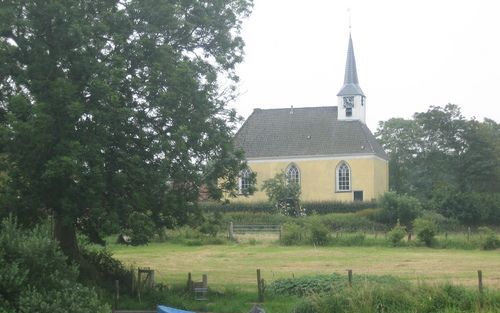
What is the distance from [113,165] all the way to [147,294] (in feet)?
13.0

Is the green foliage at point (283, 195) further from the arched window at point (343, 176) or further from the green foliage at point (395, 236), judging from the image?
the green foliage at point (395, 236)

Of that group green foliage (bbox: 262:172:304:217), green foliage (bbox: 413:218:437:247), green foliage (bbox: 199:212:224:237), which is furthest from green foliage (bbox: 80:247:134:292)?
green foliage (bbox: 262:172:304:217)

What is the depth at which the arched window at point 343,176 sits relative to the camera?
241ft

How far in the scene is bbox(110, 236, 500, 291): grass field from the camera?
27.2 metres

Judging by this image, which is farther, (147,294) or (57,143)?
(147,294)

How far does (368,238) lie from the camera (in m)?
45.6

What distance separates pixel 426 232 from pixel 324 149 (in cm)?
3130

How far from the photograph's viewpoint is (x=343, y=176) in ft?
243

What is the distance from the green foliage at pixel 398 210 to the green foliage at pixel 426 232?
508 inches

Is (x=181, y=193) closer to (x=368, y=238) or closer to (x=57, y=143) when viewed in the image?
(x=57, y=143)

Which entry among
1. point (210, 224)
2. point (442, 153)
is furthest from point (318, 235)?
point (442, 153)

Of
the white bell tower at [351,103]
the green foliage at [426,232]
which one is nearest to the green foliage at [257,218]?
the green foliage at [426,232]

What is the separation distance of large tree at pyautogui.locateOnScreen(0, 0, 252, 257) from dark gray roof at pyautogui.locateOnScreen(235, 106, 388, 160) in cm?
5023

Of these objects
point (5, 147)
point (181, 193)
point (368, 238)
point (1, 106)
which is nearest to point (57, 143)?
point (5, 147)
